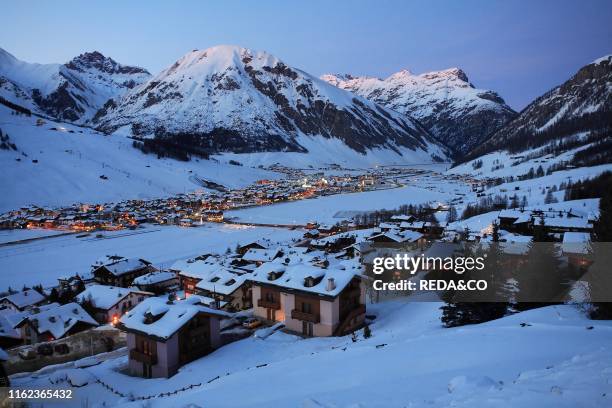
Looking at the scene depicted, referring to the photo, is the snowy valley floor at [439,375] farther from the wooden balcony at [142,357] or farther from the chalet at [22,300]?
the chalet at [22,300]

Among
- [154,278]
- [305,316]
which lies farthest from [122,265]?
[305,316]

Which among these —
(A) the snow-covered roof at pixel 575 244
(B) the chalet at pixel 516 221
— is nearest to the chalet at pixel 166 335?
(A) the snow-covered roof at pixel 575 244

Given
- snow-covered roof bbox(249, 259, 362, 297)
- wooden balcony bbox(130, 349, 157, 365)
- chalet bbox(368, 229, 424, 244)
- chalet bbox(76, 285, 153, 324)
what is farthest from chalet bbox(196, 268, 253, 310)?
chalet bbox(368, 229, 424, 244)

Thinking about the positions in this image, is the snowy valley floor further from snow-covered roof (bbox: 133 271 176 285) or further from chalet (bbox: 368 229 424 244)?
chalet (bbox: 368 229 424 244)

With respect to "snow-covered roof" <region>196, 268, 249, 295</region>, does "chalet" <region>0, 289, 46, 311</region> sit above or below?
below

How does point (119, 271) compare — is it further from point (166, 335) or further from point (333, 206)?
point (333, 206)

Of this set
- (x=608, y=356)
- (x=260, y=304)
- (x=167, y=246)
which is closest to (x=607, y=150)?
(x=167, y=246)
